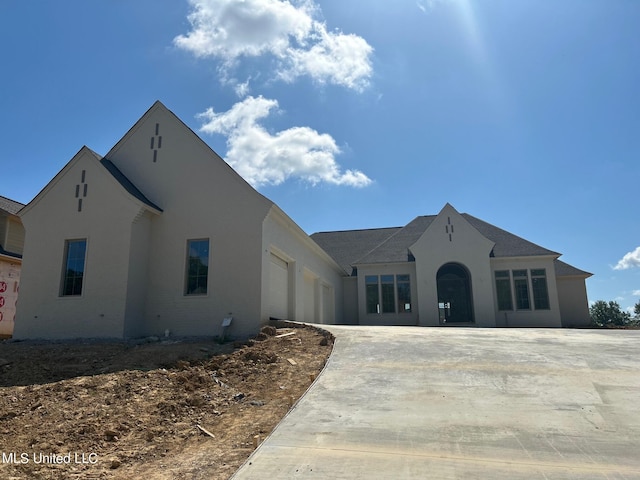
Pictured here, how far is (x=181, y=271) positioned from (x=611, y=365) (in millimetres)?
12350

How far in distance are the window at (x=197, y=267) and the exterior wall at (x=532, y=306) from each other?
648 inches

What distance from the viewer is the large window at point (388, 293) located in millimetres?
25781

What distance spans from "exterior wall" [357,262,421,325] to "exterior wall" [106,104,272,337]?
510 inches

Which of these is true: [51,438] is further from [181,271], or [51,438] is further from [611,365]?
[611,365]

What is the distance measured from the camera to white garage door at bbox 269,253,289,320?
53.1 ft

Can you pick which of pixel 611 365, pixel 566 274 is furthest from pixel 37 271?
pixel 566 274

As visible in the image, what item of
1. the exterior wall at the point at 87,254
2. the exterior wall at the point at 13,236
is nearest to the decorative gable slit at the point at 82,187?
the exterior wall at the point at 87,254

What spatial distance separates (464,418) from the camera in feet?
21.1

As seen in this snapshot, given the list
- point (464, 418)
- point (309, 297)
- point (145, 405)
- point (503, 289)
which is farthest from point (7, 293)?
point (503, 289)

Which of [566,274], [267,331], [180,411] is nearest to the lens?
[180,411]

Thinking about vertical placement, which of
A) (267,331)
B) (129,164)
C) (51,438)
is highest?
(129,164)

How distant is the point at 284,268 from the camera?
18328mm

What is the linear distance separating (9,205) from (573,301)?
30.6 meters

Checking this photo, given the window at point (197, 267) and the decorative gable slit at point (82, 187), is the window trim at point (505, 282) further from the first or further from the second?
the decorative gable slit at point (82, 187)
